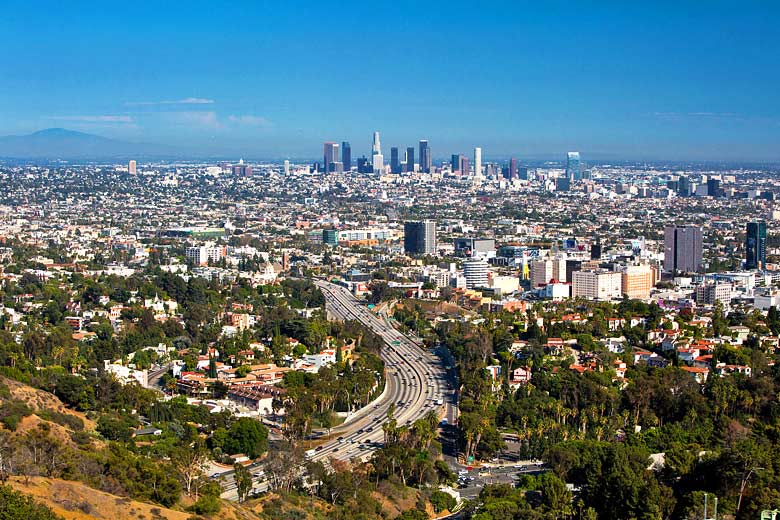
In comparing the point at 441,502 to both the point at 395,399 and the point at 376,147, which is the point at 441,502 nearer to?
the point at 395,399

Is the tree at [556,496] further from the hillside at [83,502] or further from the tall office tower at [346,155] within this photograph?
the tall office tower at [346,155]

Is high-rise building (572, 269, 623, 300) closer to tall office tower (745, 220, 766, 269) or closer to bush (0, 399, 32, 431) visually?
tall office tower (745, 220, 766, 269)

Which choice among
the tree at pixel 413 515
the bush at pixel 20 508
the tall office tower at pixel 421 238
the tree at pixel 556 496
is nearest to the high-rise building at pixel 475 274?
the tall office tower at pixel 421 238

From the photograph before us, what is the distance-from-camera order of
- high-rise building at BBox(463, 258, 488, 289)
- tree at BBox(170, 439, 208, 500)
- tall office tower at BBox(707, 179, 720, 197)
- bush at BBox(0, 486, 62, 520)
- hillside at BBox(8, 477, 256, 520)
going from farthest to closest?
tall office tower at BBox(707, 179, 720, 197)
high-rise building at BBox(463, 258, 488, 289)
tree at BBox(170, 439, 208, 500)
hillside at BBox(8, 477, 256, 520)
bush at BBox(0, 486, 62, 520)

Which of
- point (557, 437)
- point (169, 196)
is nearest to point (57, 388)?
point (557, 437)

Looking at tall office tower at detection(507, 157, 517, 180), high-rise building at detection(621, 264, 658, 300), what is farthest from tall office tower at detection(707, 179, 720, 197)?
high-rise building at detection(621, 264, 658, 300)
